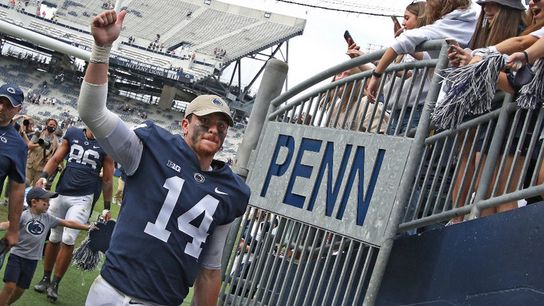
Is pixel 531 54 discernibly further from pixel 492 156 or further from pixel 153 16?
pixel 153 16

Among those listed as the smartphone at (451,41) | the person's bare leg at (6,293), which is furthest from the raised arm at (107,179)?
the smartphone at (451,41)

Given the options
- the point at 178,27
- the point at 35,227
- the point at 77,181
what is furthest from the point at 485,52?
the point at 178,27

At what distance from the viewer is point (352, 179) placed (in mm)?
5113

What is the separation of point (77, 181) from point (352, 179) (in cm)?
508

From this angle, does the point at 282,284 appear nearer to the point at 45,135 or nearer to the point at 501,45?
the point at 501,45

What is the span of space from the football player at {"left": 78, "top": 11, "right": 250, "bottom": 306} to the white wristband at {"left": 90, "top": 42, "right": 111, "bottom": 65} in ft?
1.02

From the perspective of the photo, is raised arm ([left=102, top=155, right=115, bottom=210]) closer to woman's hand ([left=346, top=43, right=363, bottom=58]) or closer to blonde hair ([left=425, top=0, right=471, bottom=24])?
woman's hand ([left=346, top=43, right=363, bottom=58])

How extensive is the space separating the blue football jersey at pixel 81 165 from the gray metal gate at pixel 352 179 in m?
3.38

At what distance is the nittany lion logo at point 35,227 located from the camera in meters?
7.95

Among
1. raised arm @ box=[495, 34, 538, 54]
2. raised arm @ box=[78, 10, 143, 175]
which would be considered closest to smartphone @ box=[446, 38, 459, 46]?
raised arm @ box=[495, 34, 538, 54]

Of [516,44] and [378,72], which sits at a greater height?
[516,44]

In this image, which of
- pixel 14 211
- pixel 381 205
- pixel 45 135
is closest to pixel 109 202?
pixel 14 211

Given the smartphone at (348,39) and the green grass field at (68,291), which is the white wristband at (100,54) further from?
the green grass field at (68,291)

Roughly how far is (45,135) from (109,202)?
7.63m
